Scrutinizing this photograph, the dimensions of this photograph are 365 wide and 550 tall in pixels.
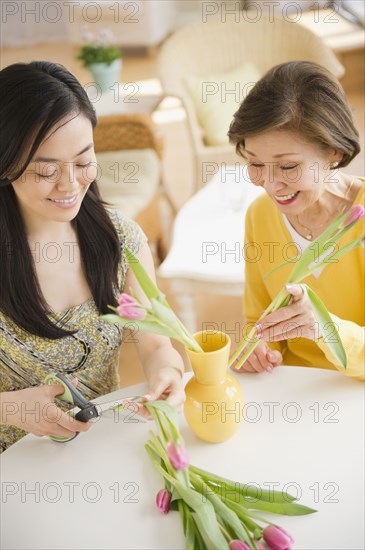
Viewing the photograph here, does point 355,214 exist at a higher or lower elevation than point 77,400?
higher

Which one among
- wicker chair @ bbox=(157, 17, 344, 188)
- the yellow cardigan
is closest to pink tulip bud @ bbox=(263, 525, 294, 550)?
the yellow cardigan

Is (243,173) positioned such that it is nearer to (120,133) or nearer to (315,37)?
(120,133)

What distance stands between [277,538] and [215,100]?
2.76 metres

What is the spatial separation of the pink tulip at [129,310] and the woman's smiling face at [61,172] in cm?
48

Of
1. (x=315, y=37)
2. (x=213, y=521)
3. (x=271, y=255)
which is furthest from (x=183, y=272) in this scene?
(x=315, y=37)

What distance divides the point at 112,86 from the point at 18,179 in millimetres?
2609

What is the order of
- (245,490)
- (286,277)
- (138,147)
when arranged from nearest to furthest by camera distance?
(245,490) < (286,277) < (138,147)

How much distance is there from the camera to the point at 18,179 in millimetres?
1330

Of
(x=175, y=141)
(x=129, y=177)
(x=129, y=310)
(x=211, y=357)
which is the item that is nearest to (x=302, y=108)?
(x=211, y=357)

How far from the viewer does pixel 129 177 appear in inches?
127

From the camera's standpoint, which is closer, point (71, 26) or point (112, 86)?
point (112, 86)

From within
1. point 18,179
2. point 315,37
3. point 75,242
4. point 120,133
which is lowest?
point 120,133

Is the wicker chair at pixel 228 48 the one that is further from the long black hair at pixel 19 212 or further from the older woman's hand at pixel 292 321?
the older woman's hand at pixel 292 321

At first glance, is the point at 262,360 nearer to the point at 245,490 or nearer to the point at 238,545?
the point at 245,490
